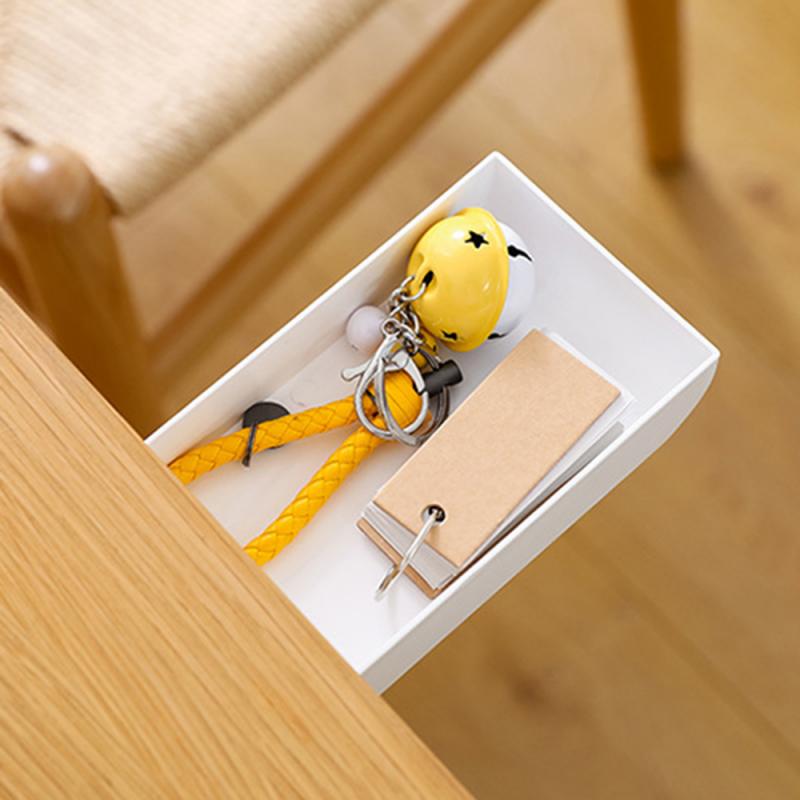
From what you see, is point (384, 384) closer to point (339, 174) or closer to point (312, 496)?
point (312, 496)

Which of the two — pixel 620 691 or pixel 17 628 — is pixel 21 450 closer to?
pixel 17 628

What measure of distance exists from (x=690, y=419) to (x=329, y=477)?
0.65 metres

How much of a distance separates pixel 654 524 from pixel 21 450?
2.81ft

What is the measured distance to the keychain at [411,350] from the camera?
627mm

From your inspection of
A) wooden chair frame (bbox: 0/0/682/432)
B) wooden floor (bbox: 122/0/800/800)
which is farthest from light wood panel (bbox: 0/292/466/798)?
wooden floor (bbox: 122/0/800/800)

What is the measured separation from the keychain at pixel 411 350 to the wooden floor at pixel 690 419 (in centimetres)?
53

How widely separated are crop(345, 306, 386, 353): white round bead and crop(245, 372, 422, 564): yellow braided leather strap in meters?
0.02

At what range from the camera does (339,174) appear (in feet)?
2.98

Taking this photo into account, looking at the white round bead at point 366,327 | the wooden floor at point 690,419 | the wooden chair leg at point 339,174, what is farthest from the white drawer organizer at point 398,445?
the wooden floor at point 690,419

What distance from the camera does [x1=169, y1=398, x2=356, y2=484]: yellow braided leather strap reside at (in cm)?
62

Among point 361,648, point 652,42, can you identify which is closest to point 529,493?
point 361,648

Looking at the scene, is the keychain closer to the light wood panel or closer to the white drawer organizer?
the white drawer organizer

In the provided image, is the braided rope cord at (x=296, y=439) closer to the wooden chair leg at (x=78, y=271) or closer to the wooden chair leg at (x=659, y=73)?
the wooden chair leg at (x=78, y=271)

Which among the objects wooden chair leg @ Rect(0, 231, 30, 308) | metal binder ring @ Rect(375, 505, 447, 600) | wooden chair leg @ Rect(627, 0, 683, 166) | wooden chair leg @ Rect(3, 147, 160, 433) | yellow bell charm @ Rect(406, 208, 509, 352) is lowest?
wooden chair leg @ Rect(0, 231, 30, 308)
